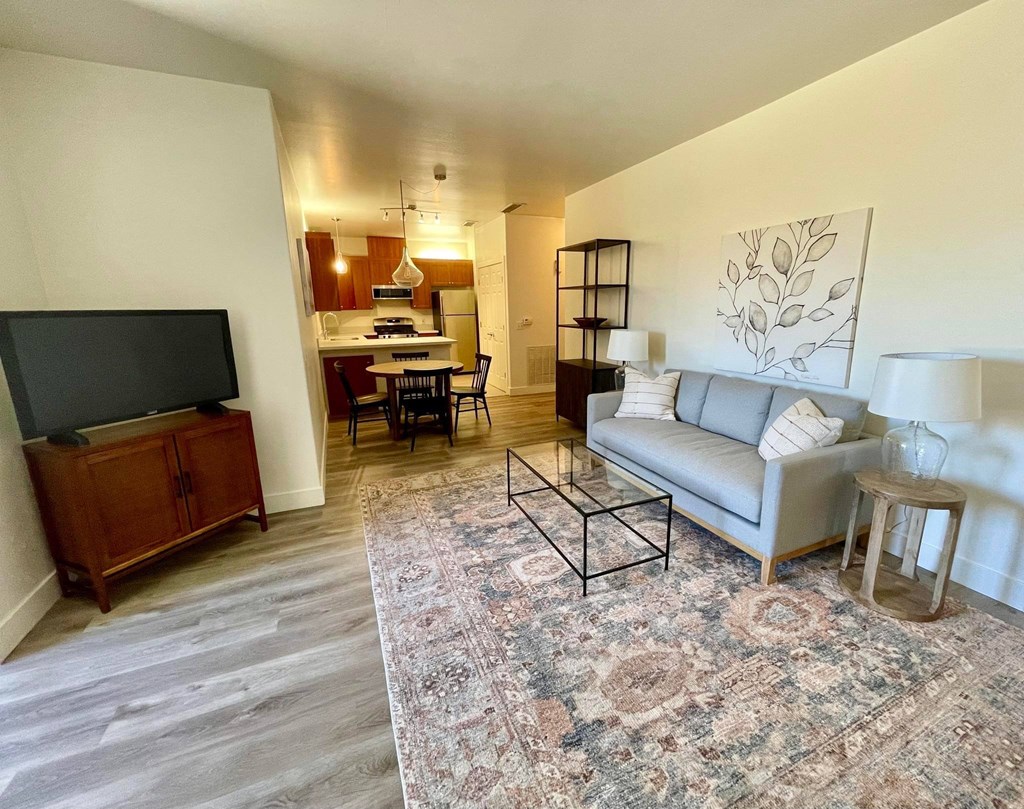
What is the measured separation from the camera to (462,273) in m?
7.70

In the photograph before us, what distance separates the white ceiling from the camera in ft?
6.06

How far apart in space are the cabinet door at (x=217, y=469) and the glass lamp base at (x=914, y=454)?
3.46 meters

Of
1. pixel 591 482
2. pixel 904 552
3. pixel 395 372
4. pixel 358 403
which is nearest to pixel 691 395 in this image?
pixel 591 482

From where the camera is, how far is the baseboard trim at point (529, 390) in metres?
6.56

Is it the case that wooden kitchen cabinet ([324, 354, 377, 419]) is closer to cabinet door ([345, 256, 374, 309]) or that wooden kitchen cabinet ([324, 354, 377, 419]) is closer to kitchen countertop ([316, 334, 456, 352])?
kitchen countertop ([316, 334, 456, 352])

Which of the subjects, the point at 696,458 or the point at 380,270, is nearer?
the point at 696,458

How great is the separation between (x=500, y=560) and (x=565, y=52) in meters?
2.74

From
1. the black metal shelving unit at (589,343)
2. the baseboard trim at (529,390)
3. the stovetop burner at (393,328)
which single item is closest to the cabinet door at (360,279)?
the stovetop burner at (393,328)

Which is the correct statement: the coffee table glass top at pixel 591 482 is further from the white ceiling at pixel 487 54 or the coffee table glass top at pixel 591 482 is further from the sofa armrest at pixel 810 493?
the white ceiling at pixel 487 54

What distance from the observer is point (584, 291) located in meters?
4.84

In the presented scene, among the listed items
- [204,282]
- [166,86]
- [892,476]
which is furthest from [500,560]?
[166,86]

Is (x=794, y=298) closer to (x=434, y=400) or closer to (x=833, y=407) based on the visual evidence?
(x=833, y=407)

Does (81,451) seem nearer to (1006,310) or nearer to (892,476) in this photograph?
(892,476)

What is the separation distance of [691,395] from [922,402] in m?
1.56
